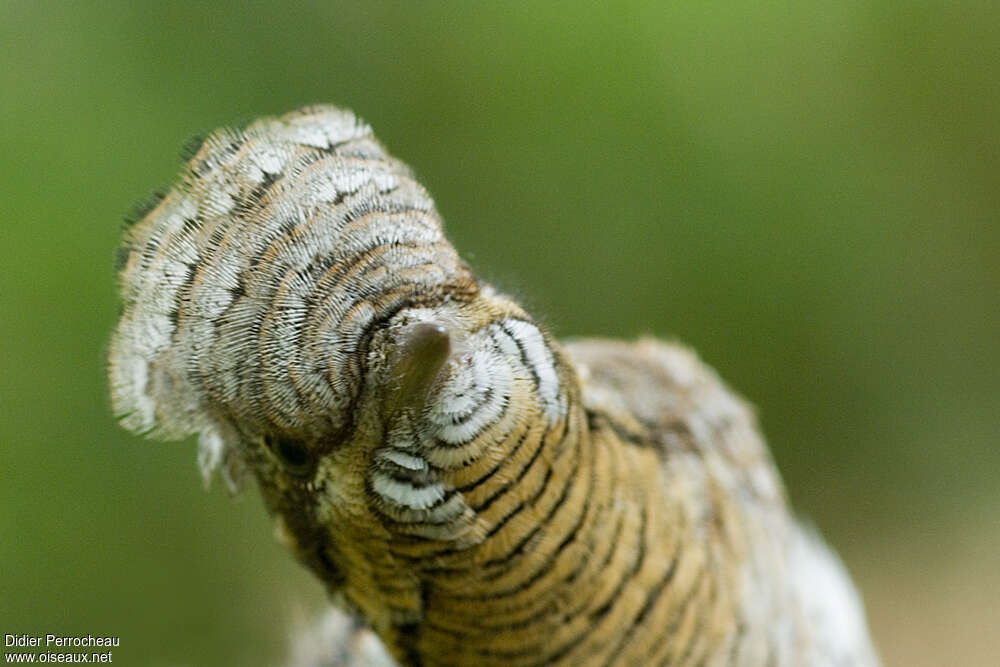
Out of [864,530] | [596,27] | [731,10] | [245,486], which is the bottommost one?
[245,486]

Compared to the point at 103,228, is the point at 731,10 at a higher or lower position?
higher

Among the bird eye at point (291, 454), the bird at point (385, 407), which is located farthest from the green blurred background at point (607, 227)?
the bird eye at point (291, 454)

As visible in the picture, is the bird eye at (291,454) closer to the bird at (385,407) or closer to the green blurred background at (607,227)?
the bird at (385,407)

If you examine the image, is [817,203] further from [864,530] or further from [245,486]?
[245,486]

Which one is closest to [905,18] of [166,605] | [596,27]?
[596,27]

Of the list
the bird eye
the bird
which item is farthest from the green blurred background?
the bird eye

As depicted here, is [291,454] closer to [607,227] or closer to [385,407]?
[385,407]

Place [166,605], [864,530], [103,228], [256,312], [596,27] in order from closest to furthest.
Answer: [256,312]
[103,228]
[166,605]
[596,27]
[864,530]
